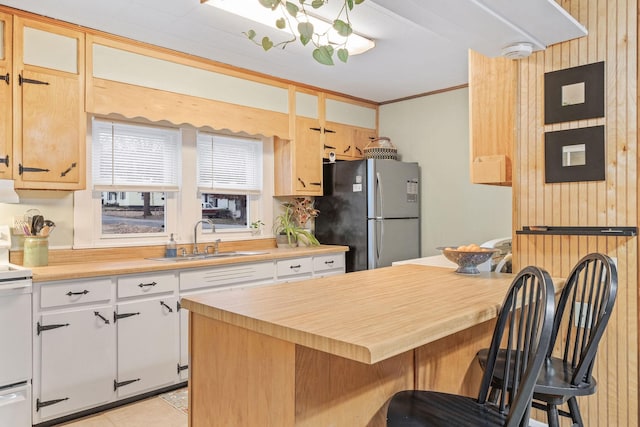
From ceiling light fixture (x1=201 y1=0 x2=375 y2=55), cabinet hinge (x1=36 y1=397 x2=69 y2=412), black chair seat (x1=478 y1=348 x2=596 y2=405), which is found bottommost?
cabinet hinge (x1=36 y1=397 x2=69 y2=412)

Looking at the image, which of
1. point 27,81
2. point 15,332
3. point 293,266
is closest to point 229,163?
point 293,266

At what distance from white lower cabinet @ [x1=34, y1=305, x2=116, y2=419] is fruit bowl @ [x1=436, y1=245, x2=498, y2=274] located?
2.10 metres

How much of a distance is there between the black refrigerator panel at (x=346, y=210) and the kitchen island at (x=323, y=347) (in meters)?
2.27

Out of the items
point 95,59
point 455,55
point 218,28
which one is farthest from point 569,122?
point 95,59

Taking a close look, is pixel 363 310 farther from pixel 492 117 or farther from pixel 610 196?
pixel 492 117

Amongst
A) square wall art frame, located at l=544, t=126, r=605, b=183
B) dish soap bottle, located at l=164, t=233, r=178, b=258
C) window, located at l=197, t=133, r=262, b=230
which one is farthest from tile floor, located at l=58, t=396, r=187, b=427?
square wall art frame, located at l=544, t=126, r=605, b=183

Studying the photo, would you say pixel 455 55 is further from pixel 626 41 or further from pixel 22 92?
pixel 22 92

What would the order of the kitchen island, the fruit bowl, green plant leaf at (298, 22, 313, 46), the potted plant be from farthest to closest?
the potted plant < the fruit bowl < green plant leaf at (298, 22, 313, 46) < the kitchen island

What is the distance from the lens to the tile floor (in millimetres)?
2705

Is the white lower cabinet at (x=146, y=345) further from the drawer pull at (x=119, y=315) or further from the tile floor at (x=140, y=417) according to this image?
the tile floor at (x=140, y=417)

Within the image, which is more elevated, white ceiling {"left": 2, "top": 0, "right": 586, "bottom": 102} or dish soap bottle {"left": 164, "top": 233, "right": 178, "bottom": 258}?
white ceiling {"left": 2, "top": 0, "right": 586, "bottom": 102}

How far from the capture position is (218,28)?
10.2 ft

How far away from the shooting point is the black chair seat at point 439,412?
1426mm

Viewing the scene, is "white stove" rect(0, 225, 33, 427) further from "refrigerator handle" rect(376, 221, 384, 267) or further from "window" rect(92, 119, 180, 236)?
"refrigerator handle" rect(376, 221, 384, 267)
